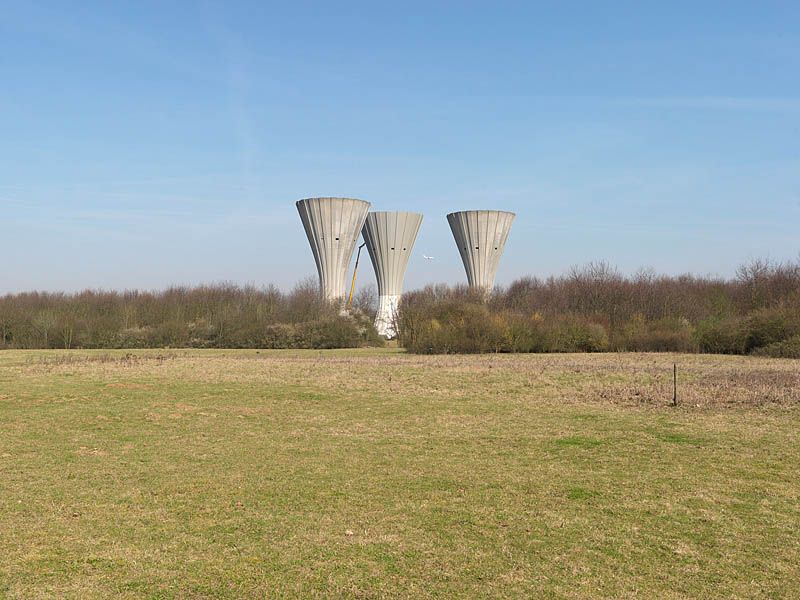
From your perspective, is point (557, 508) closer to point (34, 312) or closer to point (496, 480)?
point (496, 480)

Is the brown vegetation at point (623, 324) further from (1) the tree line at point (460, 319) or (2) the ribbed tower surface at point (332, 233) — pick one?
(2) the ribbed tower surface at point (332, 233)

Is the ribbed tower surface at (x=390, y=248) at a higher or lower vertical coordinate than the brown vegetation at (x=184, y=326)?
higher

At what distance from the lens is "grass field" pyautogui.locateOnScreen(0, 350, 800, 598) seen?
5.61 metres

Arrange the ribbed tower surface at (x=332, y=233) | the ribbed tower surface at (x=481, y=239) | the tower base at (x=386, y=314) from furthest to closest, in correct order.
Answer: the ribbed tower surface at (x=481, y=239) < the tower base at (x=386, y=314) < the ribbed tower surface at (x=332, y=233)

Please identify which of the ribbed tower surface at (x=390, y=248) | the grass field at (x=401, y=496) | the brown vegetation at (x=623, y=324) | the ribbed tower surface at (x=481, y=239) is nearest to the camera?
the grass field at (x=401, y=496)

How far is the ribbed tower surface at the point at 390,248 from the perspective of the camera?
59.1 meters

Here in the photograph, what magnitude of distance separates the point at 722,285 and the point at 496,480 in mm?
58759

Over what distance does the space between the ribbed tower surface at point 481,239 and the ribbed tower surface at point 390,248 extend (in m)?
4.91

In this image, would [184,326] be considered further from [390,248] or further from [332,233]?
[390,248]

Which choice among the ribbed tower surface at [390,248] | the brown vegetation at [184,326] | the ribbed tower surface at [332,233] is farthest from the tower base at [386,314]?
the brown vegetation at [184,326]

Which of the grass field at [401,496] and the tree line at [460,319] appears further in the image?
the tree line at [460,319]

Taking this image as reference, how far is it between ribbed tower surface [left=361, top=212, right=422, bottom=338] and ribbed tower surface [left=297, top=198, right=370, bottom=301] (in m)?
3.25

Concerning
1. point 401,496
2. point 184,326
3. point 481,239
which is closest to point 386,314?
point 481,239

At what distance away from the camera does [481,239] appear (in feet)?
207
